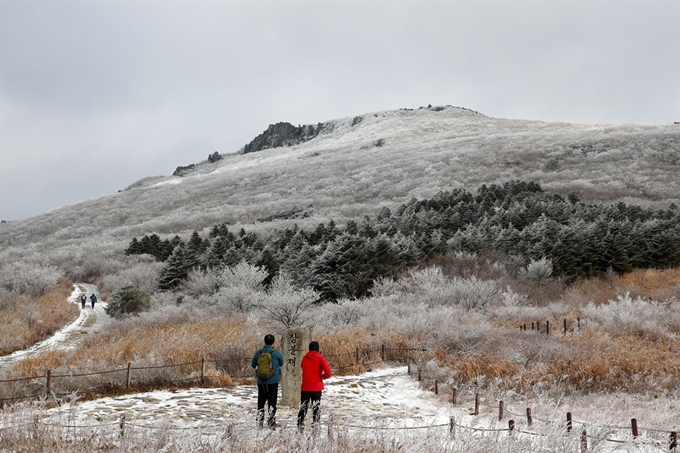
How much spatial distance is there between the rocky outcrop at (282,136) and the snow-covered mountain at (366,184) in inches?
2899

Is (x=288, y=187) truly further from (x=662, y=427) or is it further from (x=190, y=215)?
(x=662, y=427)

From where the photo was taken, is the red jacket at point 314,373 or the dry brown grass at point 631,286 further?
the dry brown grass at point 631,286

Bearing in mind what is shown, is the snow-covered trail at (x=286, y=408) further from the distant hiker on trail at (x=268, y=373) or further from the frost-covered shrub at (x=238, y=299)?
the frost-covered shrub at (x=238, y=299)

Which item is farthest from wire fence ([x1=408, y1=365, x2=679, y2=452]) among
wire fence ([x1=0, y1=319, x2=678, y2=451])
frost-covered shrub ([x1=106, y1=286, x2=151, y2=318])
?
frost-covered shrub ([x1=106, y1=286, x2=151, y2=318])

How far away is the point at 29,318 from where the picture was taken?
915 inches

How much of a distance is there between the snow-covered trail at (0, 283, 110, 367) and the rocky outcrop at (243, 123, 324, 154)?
14586 cm

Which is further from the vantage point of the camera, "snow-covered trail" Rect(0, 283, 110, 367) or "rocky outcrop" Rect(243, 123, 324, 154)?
"rocky outcrop" Rect(243, 123, 324, 154)

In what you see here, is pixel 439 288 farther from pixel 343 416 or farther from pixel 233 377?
pixel 343 416

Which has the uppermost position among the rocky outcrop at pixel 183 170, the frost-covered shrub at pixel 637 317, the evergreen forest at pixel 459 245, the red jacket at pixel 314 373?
the rocky outcrop at pixel 183 170

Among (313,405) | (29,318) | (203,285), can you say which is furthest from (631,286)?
(29,318)

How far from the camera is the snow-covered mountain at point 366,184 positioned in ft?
183

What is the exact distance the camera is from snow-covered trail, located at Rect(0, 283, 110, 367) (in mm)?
17898

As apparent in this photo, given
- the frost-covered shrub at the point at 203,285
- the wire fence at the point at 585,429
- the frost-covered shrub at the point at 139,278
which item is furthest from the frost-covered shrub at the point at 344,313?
the frost-covered shrub at the point at 139,278

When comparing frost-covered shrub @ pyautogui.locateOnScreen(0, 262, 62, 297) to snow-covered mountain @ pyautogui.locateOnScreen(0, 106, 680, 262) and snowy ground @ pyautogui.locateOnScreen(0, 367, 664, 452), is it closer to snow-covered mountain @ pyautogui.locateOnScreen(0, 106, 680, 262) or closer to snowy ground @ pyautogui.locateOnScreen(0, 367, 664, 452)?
snow-covered mountain @ pyautogui.locateOnScreen(0, 106, 680, 262)
